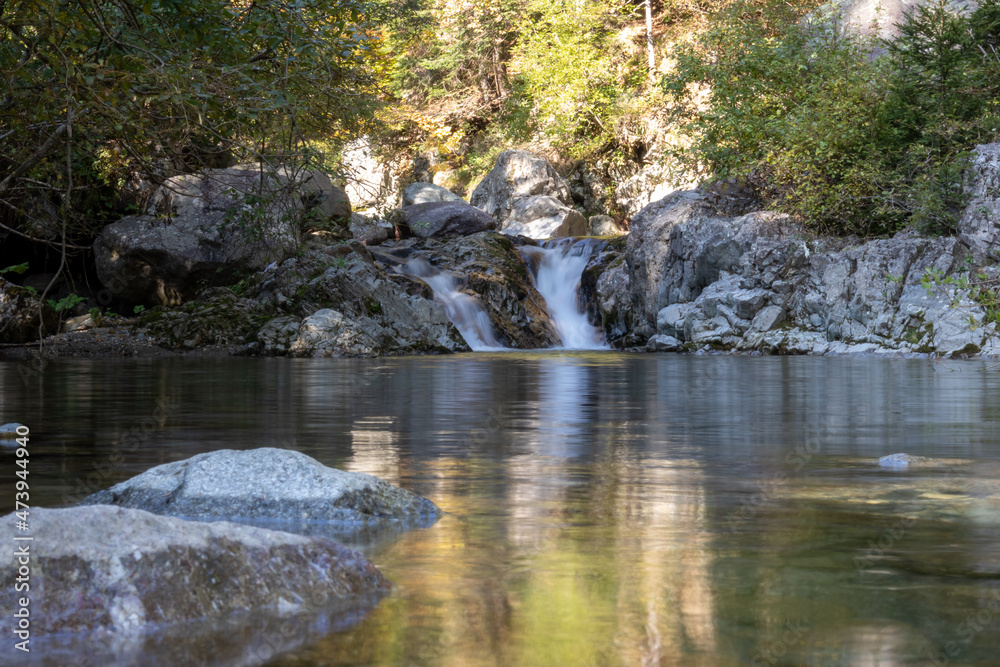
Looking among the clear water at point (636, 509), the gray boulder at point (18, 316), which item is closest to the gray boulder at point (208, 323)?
the gray boulder at point (18, 316)

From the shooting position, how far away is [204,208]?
2869 centimetres

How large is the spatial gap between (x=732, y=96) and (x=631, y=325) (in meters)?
6.92

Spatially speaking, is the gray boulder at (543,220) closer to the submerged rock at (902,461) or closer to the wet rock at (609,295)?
the wet rock at (609,295)

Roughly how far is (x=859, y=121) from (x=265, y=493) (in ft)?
77.4

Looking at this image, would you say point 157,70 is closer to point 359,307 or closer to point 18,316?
point 359,307

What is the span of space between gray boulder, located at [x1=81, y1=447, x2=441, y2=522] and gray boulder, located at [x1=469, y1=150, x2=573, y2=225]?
33055 millimetres

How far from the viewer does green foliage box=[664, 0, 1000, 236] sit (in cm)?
2400

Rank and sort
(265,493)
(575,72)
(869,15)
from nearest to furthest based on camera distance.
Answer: (265,493)
(869,15)
(575,72)

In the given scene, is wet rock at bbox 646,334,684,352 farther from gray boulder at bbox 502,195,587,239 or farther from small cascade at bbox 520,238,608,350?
gray boulder at bbox 502,195,587,239

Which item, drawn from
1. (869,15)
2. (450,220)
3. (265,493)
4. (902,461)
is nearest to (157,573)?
(265,493)

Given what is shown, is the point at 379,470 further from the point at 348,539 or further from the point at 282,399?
the point at 282,399

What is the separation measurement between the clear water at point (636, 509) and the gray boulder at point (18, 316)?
38.4ft

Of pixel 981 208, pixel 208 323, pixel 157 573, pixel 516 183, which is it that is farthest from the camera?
pixel 516 183

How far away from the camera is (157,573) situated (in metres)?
3.24
